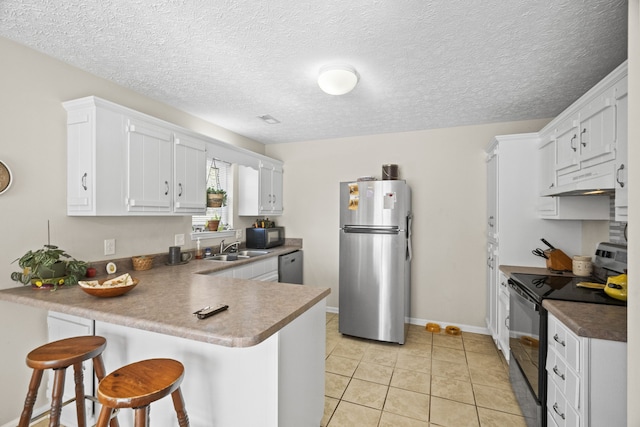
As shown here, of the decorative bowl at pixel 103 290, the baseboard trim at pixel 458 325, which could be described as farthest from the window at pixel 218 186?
the baseboard trim at pixel 458 325

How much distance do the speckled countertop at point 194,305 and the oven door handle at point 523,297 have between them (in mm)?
1287

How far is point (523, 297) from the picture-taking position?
2.01m

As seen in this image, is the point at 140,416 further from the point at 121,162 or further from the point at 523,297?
the point at 523,297

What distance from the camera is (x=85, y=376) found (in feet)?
5.78

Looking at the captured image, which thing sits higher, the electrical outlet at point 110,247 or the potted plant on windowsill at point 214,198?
the potted plant on windowsill at point 214,198

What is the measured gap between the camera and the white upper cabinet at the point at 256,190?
3893mm

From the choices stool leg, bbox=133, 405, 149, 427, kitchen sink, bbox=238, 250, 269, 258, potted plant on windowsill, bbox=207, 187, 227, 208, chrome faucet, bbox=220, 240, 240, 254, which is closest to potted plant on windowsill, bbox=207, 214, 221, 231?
chrome faucet, bbox=220, 240, 240, 254

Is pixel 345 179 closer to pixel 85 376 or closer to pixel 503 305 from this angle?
pixel 503 305

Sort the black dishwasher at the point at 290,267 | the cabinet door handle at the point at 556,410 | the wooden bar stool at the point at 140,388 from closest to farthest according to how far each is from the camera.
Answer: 1. the wooden bar stool at the point at 140,388
2. the cabinet door handle at the point at 556,410
3. the black dishwasher at the point at 290,267

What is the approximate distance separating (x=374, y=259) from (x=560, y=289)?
1.65 metres

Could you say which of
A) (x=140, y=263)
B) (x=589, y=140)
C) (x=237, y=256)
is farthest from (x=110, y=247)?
(x=589, y=140)

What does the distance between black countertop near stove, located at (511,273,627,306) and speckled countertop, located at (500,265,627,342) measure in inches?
2.5

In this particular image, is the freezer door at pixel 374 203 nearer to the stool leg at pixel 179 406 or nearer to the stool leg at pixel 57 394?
the stool leg at pixel 179 406

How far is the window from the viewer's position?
11.4 ft
